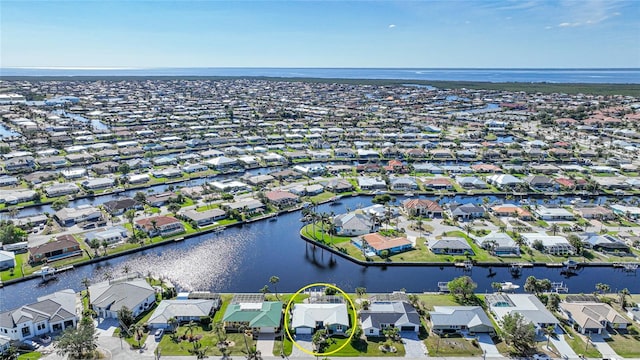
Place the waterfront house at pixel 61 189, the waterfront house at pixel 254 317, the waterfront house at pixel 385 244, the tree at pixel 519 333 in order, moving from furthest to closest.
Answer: the waterfront house at pixel 61 189 < the waterfront house at pixel 385 244 < the waterfront house at pixel 254 317 < the tree at pixel 519 333

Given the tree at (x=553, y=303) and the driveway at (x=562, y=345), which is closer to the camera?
the driveway at (x=562, y=345)

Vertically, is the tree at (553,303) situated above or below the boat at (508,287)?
above

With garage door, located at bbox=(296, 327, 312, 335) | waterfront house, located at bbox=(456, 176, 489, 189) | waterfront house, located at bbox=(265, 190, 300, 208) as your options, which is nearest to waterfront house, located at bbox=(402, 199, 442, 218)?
waterfront house, located at bbox=(456, 176, 489, 189)

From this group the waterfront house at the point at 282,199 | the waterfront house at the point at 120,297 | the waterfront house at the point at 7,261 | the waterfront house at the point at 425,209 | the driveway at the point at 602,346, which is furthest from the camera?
the waterfront house at the point at 282,199

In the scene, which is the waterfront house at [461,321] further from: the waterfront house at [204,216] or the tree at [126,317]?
the waterfront house at [204,216]

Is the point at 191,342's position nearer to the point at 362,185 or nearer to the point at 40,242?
the point at 40,242

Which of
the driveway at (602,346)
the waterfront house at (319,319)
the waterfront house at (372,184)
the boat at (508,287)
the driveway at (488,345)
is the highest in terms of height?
the waterfront house at (372,184)

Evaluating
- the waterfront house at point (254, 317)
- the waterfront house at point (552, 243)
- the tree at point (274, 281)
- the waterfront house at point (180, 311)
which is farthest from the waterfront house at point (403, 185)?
the waterfront house at point (180, 311)
